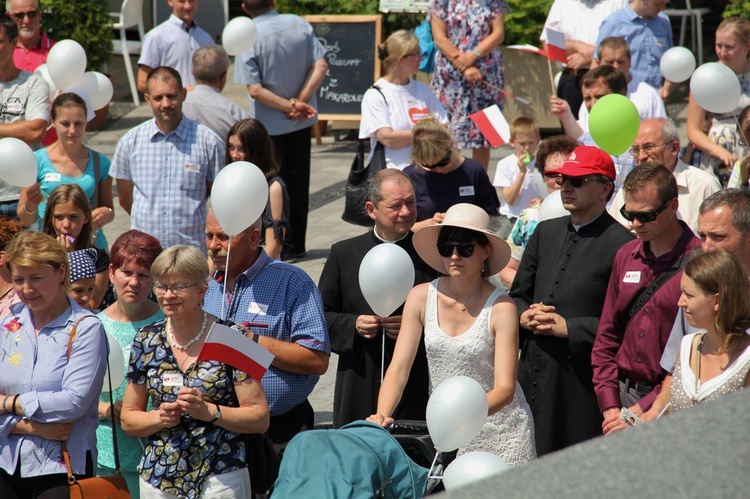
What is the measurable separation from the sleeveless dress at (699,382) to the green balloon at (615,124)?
6.89ft

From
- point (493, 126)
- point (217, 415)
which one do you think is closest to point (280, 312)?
point (217, 415)

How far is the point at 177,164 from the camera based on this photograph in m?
6.88

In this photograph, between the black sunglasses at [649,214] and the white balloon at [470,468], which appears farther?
the black sunglasses at [649,214]

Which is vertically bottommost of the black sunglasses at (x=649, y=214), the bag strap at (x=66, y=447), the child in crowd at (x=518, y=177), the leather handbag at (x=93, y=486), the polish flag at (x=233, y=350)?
the child in crowd at (x=518, y=177)

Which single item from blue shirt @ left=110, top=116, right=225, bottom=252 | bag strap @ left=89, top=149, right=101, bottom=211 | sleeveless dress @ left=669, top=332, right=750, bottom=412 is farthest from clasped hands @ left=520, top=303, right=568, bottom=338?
bag strap @ left=89, top=149, right=101, bottom=211

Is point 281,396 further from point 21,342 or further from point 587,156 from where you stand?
point 587,156

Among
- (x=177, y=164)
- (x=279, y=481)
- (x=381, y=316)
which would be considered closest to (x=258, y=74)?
(x=177, y=164)

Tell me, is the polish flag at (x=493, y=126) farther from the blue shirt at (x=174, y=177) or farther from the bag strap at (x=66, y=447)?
the bag strap at (x=66, y=447)

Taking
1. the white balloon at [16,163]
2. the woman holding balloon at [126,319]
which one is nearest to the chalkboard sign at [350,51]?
the white balloon at [16,163]

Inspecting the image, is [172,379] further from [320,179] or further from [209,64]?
[320,179]

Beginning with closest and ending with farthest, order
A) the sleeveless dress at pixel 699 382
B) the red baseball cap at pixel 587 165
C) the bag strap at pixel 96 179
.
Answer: the sleeveless dress at pixel 699 382 < the red baseball cap at pixel 587 165 < the bag strap at pixel 96 179

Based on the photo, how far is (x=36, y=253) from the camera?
4.39m

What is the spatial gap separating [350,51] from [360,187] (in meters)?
6.40

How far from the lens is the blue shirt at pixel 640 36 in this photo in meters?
8.76
